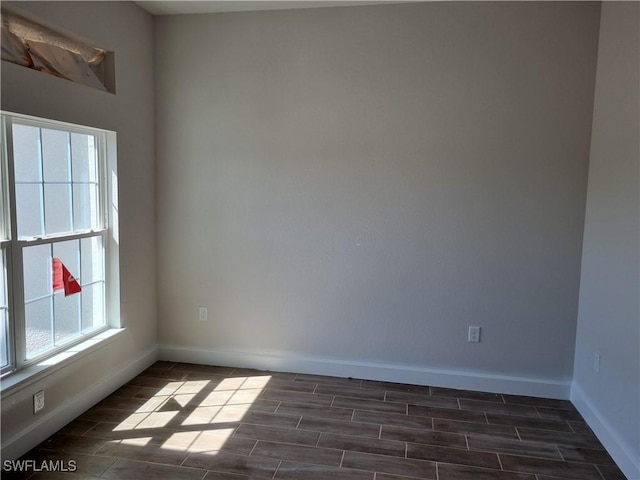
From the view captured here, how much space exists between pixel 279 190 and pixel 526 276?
1943 millimetres

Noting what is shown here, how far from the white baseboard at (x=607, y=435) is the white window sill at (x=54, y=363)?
3.21m

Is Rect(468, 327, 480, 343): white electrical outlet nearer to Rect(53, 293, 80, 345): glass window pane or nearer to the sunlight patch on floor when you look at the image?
the sunlight patch on floor

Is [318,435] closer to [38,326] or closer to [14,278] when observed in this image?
[38,326]

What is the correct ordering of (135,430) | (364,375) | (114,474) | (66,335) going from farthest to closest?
(364,375) → (66,335) → (135,430) → (114,474)

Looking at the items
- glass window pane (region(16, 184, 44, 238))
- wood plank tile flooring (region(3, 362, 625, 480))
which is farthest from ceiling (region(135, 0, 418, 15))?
wood plank tile flooring (region(3, 362, 625, 480))

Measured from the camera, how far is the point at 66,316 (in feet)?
9.63

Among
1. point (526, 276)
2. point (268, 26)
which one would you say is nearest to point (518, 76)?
point (526, 276)

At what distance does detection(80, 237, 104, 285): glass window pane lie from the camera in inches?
122

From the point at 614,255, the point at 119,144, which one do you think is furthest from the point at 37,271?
the point at 614,255

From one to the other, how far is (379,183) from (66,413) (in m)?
2.57

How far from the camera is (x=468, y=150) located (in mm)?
3252

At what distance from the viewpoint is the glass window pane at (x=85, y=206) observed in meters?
2.99

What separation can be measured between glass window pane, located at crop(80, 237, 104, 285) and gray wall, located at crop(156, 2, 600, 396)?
610 millimetres

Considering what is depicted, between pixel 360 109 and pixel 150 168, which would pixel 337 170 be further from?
pixel 150 168
